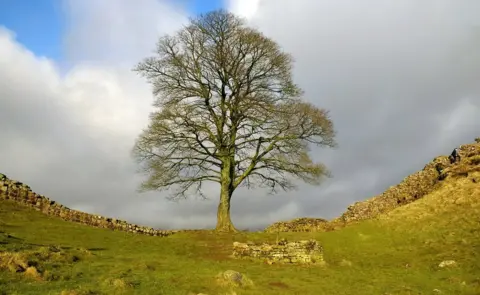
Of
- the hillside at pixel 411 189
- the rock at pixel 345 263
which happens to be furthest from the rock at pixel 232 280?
the hillside at pixel 411 189

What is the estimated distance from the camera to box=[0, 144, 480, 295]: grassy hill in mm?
15461

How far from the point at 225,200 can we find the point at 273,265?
1297cm

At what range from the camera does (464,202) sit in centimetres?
3070

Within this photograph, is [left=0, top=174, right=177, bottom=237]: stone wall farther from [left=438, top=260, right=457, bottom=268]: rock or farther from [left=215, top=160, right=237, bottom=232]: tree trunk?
[left=438, top=260, right=457, bottom=268]: rock

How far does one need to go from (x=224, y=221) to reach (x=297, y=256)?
40.2 feet

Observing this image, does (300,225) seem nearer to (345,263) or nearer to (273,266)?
(345,263)

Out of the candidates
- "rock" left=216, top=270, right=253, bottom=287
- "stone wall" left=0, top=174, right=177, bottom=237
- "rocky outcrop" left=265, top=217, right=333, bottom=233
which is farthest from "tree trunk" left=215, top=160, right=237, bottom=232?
"rock" left=216, top=270, right=253, bottom=287

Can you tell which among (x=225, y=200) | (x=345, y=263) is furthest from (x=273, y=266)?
(x=225, y=200)

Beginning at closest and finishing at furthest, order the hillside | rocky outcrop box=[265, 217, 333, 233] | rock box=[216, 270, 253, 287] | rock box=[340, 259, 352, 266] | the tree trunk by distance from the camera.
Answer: rock box=[216, 270, 253, 287] → rock box=[340, 259, 352, 266] → the tree trunk → the hillside → rocky outcrop box=[265, 217, 333, 233]

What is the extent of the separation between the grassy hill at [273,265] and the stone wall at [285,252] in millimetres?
809

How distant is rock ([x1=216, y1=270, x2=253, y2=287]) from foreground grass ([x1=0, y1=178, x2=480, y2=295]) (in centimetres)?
31

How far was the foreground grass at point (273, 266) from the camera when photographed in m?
15.6

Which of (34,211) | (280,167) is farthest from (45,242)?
(280,167)

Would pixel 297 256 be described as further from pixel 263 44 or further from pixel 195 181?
pixel 263 44
